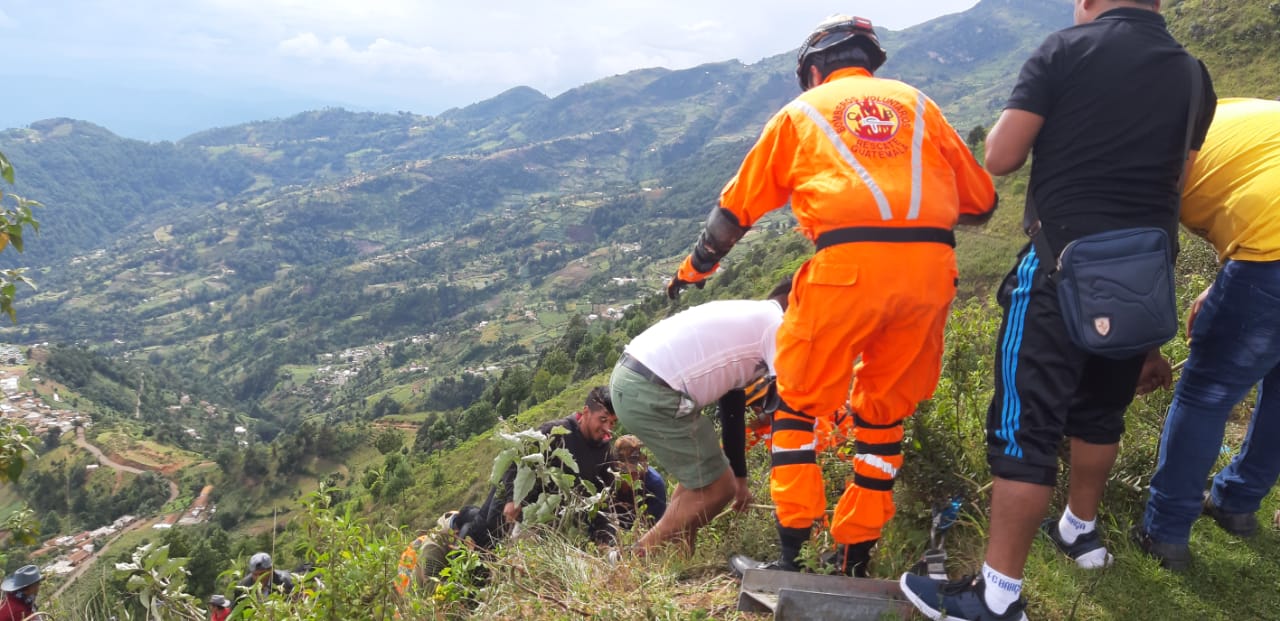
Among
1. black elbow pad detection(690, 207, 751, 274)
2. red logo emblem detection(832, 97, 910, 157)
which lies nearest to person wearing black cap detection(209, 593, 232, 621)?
black elbow pad detection(690, 207, 751, 274)

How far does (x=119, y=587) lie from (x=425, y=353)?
11857 cm

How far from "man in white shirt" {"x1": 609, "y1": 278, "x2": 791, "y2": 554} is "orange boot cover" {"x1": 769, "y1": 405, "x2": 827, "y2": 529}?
1.33ft

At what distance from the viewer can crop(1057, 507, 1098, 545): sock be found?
7.68 ft

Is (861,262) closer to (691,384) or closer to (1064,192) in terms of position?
(1064,192)

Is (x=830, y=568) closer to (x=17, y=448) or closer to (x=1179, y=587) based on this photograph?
(x=1179, y=587)

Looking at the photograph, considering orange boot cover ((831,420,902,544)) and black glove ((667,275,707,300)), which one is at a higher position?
black glove ((667,275,707,300))

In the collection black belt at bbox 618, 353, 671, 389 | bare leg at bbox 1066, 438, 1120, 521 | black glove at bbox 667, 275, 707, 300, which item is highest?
black glove at bbox 667, 275, 707, 300

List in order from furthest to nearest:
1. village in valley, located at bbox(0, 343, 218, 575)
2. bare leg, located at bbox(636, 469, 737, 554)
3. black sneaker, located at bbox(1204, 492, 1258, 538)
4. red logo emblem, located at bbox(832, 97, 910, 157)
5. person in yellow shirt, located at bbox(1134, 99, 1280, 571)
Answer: village in valley, located at bbox(0, 343, 218, 575) → bare leg, located at bbox(636, 469, 737, 554) → black sneaker, located at bbox(1204, 492, 1258, 538) → red logo emblem, located at bbox(832, 97, 910, 157) → person in yellow shirt, located at bbox(1134, 99, 1280, 571)

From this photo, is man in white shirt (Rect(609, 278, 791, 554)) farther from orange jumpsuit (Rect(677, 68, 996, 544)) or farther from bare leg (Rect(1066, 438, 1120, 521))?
bare leg (Rect(1066, 438, 1120, 521))

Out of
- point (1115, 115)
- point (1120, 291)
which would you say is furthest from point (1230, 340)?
point (1115, 115)

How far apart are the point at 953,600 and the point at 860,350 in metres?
0.81

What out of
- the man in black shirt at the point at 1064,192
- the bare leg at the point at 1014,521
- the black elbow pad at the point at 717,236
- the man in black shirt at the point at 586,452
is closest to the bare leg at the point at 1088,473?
the man in black shirt at the point at 1064,192

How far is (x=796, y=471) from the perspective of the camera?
2.35 meters

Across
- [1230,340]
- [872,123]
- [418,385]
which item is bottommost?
[418,385]
